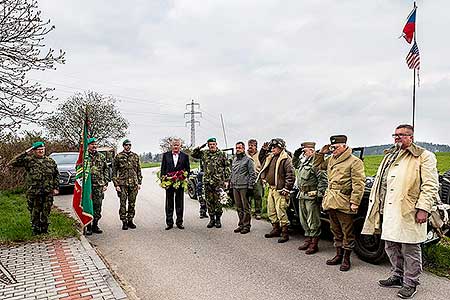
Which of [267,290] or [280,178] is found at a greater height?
[280,178]

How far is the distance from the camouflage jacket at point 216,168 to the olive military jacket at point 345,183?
135 inches

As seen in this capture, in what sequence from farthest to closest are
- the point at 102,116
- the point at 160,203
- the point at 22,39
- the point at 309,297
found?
the point at 102,116
the point at 160,203
the point at 22,39
the point at 309,297

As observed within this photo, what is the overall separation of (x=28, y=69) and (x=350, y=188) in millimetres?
7407

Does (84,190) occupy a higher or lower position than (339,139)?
lower

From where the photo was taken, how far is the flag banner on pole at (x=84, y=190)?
7.63 meters

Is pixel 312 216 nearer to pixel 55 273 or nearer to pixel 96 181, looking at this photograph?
pixel 55 273

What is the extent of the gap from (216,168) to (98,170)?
257 centimetres

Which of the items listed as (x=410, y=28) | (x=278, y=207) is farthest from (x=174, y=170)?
(x=410, y=28)

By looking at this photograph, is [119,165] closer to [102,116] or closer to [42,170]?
[42,170]

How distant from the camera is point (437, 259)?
5871 mm

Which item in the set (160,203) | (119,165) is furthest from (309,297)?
(160,203)

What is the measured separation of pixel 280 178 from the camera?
24.4 feet

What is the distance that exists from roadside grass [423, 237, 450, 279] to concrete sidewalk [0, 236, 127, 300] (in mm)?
4292

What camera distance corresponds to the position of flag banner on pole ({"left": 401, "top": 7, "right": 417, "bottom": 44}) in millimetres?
9602
